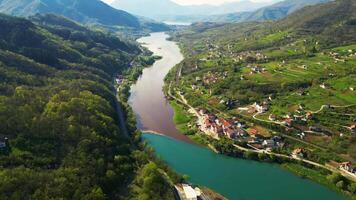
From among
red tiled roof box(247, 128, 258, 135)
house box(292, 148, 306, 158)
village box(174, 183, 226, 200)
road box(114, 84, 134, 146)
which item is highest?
house box(292, 148, 306, 158)

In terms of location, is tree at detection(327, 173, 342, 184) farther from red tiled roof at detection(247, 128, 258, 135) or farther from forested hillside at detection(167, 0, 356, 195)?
red tiled roof at detection(247, 128, 258, 135)

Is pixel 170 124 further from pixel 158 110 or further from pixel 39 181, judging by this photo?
pixel 39 181

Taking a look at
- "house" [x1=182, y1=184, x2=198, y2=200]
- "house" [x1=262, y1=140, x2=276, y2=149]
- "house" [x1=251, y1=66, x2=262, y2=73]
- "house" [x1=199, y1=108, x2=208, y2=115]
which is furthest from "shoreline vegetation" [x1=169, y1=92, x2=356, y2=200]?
"house" [x1=251, y1=66, x2=262, y2=73]

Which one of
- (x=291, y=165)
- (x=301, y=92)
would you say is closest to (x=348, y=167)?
(x=291, y=165)

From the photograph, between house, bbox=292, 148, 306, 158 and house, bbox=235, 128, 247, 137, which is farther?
house, bbox=235, 128, 247, 137

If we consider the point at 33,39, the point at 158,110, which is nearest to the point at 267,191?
the point at 158,110

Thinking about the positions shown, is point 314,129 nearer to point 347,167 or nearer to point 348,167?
point 347,167
